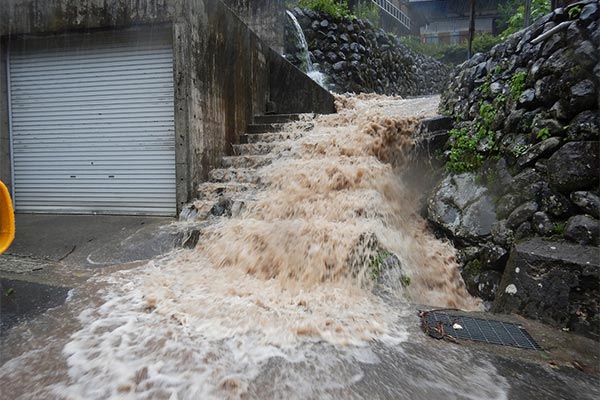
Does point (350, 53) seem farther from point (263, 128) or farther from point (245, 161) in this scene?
point (245, 161)

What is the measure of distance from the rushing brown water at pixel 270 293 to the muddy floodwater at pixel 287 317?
15mm

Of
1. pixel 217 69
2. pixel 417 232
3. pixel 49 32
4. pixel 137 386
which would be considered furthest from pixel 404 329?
pixel 49 32

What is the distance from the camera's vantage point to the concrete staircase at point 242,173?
5.75 m

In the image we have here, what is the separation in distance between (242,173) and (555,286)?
4950 millimetres

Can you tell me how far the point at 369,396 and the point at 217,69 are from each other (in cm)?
631

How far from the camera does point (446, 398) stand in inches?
84.3

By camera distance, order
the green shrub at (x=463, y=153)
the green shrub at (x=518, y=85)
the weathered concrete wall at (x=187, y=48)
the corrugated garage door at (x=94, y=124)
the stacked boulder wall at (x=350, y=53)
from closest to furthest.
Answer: the green shrub at (x=518, y=85) → the green shrub at (x=463, y=153) → the weathered concrete wall at (x=187, y=48) → the corrugated garage door at (x=94, y=124) → the stacked boulder wall at (x=350, y=53)

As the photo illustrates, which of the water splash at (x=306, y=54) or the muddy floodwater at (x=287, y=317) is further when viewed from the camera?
the water splash at (x=306, y=54)

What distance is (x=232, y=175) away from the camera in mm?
6648

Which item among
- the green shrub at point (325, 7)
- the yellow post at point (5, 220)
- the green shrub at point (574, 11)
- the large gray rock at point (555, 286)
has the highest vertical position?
the green shrub at point (325, 7)

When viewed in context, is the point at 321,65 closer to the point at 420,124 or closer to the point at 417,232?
the point at 420,124

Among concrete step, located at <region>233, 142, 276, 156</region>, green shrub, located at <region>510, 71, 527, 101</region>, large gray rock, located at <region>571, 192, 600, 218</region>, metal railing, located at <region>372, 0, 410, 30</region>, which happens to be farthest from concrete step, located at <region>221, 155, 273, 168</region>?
metal railing, located at <region>372, 0, 410, 30</region>

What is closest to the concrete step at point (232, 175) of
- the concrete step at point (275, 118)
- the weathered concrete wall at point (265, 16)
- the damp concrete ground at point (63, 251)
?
the damp concrete ground at point (63, 251)

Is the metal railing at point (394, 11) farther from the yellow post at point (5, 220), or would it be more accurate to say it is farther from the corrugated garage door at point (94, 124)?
the yellow post at point (5, 220)
